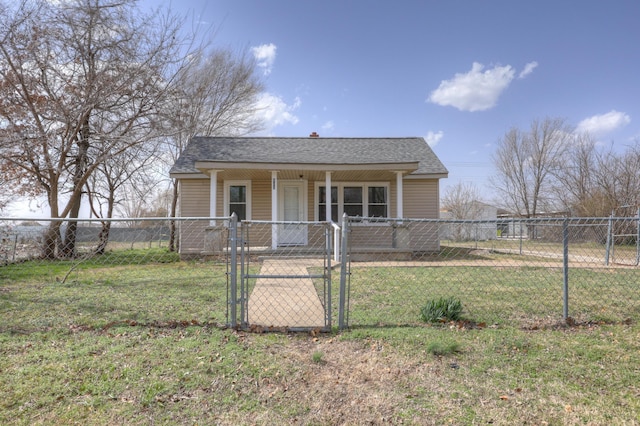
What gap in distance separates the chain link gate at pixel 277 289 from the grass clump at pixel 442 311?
1.15 metres

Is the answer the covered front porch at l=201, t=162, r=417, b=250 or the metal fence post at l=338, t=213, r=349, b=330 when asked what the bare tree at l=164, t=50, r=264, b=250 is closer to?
the covered front porch at l=201, t=162, r=417, b=250

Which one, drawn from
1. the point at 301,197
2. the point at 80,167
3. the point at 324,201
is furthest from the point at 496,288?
the point at 80,167

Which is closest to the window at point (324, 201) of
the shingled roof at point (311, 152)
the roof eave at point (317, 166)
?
the shingled roof at point (311, 152)

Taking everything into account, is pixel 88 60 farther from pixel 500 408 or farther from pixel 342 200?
pixel 500 408

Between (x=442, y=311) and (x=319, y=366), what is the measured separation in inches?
72.3

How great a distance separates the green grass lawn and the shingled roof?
6.44m

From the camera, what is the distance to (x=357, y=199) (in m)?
12.2

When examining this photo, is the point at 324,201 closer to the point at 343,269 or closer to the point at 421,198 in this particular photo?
the point at 421,198

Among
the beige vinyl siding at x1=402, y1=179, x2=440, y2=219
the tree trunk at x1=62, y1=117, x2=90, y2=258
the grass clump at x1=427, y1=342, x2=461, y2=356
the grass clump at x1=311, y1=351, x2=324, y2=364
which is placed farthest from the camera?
the beige vinyl siding at x1=402, y1=179, x2=440, y2=219

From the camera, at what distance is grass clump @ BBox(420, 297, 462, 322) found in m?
3.99

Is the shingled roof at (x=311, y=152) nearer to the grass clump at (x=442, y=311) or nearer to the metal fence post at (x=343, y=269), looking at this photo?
the grass clump at (x=442, y=311)

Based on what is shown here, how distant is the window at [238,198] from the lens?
1190 centimetres

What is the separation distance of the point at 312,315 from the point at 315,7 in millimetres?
9996

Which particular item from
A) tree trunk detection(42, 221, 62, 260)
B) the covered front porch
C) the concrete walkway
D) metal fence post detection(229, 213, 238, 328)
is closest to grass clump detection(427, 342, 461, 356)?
the concrete walkway
